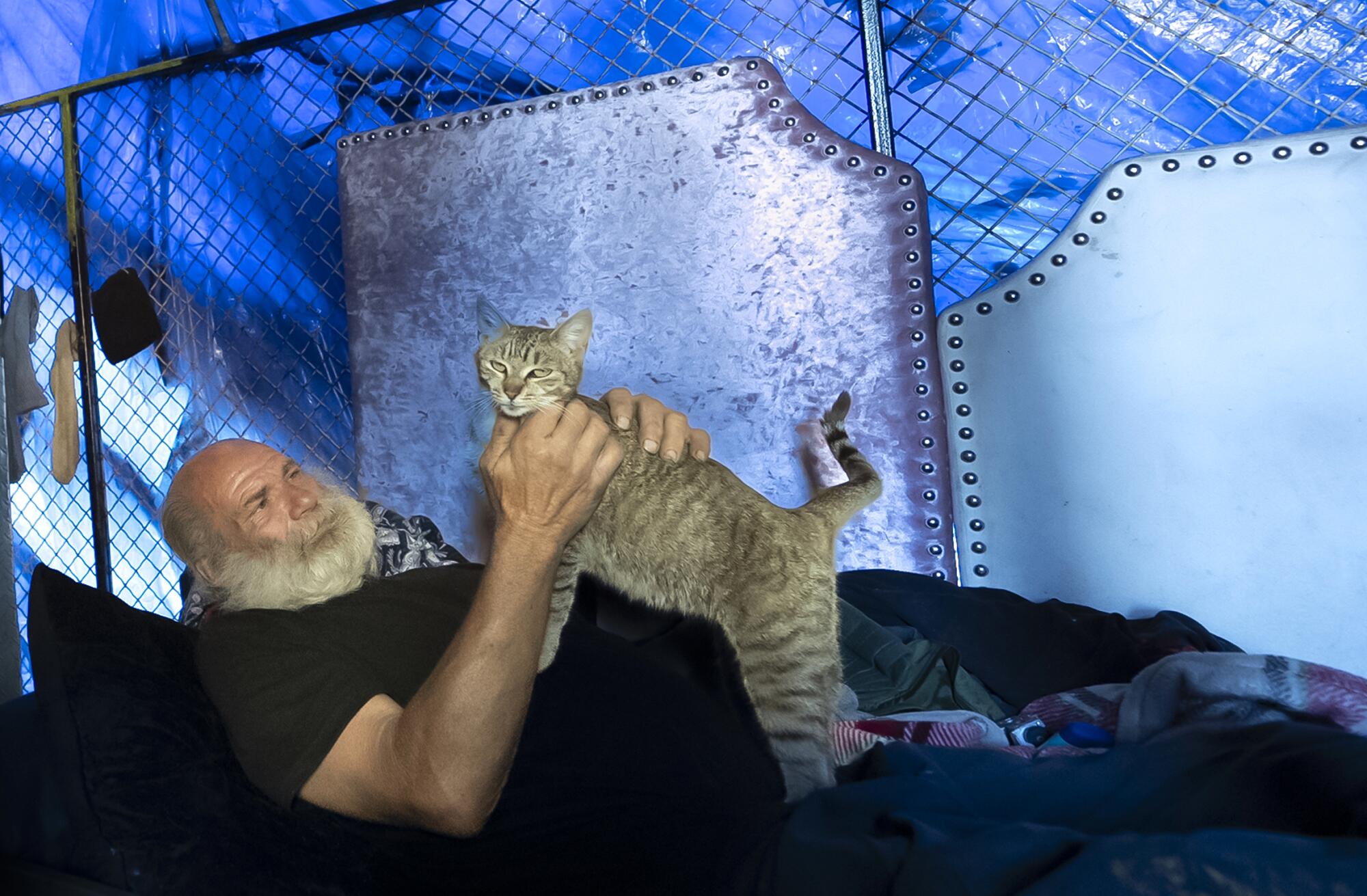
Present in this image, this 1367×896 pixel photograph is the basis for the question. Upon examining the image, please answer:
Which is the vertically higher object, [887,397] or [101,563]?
[887,397]

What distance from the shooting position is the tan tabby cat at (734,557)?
134 cm

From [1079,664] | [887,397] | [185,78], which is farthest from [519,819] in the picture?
[185,78]

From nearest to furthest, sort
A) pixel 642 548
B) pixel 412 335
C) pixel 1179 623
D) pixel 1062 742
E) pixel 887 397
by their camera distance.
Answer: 1. pixel 1062 742
2. pixel 642 548
3. pixel 1179 623
4. pixel 887 397
5. pixel 412 335

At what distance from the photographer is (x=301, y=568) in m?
1.34

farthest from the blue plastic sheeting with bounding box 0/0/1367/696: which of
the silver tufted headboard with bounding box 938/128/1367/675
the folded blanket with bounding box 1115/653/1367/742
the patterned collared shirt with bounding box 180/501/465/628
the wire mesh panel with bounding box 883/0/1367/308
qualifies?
the folded blanket with bounding box 1115/653/1367/742

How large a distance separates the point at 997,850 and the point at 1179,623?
3.33 ft

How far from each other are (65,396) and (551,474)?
2.33m

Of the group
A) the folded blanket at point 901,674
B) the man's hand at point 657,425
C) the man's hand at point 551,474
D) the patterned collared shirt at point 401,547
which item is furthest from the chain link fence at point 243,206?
the man's hand at point 551,474

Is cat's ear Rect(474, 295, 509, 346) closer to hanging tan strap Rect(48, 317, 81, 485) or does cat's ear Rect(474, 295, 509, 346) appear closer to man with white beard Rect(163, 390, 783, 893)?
man with white beard Rect(163, 390, 783, 893)

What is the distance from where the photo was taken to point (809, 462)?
6.35ft

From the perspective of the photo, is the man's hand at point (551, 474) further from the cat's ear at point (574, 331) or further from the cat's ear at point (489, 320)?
the cat's ear at point (489, 320)

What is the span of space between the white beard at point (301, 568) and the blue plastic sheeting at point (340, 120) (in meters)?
Result: 0.76

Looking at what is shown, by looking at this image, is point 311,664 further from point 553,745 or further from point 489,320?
point 489,320

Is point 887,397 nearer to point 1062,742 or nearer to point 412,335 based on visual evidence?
point 1062,742
